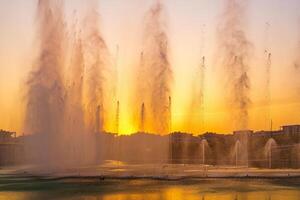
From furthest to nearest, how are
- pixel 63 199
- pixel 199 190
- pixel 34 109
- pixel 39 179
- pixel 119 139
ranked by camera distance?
pixel 119 139
pixel 34 109
pixel 39 179
pixel 199 190
pixel 63 199

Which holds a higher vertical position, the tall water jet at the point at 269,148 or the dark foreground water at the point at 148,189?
the tall water jet at the point at 269,148

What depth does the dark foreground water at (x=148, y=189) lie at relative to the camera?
896 inches

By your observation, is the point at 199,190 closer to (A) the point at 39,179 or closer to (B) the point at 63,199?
(B) the point at 63,199

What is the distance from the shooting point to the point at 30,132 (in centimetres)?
4334

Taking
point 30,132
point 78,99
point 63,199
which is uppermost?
point 78,99

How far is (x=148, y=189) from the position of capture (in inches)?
1014

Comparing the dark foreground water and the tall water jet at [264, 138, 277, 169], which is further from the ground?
the tall water jet at [264, 138, 277, 169]

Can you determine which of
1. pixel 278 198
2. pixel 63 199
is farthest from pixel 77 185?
pixel 278 198

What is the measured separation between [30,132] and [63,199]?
73.8ft

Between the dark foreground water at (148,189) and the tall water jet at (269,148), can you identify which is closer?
the dark foreground water at (148,189)

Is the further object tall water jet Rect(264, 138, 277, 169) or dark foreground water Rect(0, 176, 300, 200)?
tall water jet Rect(264, 138, 277, 169)

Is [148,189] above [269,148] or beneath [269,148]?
beneath

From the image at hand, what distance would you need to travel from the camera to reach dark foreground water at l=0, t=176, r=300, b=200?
896 inches

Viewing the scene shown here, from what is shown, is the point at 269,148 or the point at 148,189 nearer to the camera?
the point at 148,189
